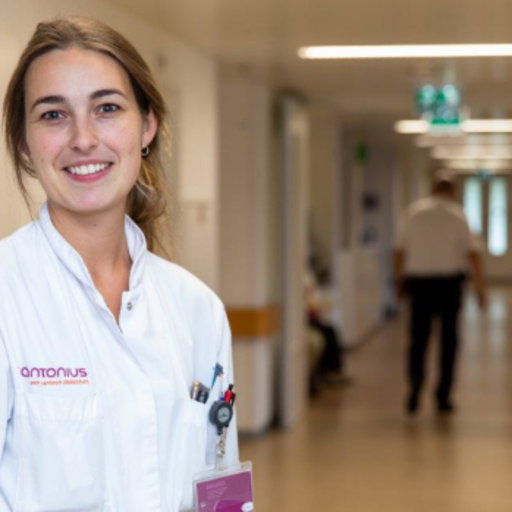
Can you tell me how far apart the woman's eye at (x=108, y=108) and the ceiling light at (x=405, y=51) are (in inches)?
195

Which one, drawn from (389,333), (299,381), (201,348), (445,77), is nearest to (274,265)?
(299,381)

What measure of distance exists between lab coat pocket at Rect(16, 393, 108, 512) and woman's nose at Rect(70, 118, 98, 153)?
16.8 inches

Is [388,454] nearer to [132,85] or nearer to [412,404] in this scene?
[412,404]

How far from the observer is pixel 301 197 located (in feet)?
31.1

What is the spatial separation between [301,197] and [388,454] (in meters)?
2.44

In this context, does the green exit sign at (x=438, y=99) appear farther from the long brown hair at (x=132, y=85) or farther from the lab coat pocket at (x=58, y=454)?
the lab coat pocket at (x=58, y=454)

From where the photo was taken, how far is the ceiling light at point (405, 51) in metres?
6.96

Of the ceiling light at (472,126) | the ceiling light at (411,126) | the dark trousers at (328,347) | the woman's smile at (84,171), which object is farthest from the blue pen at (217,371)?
the ceiling light at (411,126)

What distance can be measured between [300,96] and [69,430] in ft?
26.0

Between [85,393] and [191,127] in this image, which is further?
[191,127]

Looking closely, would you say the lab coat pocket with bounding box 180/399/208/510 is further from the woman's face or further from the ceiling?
the ceiling

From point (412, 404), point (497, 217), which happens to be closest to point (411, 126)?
point (412, 404)

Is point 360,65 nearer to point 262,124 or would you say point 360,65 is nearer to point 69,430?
point 262,124

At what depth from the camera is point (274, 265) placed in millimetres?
9062
